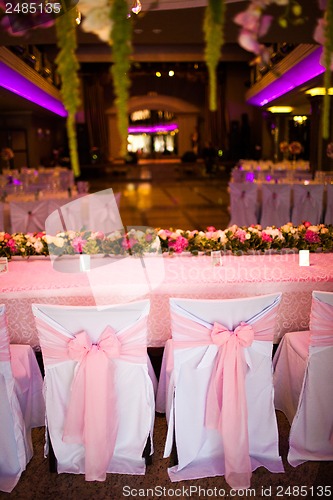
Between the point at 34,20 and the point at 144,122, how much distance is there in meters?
24.5

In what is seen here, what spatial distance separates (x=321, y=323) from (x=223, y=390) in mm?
550

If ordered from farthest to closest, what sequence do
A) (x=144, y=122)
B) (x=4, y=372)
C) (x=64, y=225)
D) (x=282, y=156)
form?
(x=144, y=122) → (x=282, y=156) → (x=64, y=225) → (x=4, y=372)

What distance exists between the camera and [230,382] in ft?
7.30

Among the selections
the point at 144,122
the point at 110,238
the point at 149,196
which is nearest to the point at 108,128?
the point at 144,122

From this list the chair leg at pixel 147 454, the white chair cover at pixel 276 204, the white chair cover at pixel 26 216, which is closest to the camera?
the chair leg at pixel 147 454

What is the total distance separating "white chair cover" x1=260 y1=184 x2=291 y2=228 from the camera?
22.4 feet

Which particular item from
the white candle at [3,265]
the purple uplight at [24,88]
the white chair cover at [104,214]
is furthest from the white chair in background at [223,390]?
the purple uplight at [24,88]

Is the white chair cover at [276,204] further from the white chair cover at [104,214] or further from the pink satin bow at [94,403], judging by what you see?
the pink satin bow at [94,403]

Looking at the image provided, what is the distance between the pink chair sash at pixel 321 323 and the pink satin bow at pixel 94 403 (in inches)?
35.7

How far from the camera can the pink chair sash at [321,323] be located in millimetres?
2256

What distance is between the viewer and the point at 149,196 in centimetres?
Answer: 1173

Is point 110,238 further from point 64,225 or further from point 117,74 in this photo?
point 64,225

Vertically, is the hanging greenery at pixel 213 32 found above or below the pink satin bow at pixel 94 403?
above

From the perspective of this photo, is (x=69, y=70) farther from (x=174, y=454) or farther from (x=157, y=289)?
(x=174, y=454)
